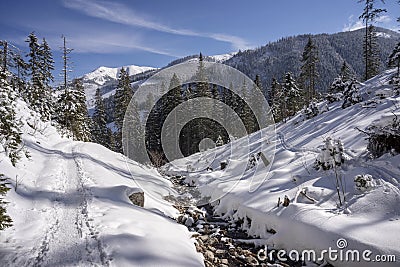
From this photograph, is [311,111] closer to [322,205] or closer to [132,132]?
[322,205]

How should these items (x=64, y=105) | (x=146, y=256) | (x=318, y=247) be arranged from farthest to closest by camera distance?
(x=64, y=105) < (x=318, y=247) < (x=146, y=256)

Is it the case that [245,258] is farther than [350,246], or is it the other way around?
[245,258]

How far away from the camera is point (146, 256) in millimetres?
4145

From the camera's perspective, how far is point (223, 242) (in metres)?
7.09

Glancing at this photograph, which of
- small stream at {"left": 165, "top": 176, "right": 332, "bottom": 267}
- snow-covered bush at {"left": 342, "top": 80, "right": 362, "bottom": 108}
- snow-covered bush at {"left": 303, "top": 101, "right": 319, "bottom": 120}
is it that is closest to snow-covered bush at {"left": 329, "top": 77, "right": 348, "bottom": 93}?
snow-covered bush at {"left": 303, "top": 101, "right": 319, "bottom": 120}

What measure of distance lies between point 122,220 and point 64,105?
23.0m

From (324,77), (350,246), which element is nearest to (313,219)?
(350,246)

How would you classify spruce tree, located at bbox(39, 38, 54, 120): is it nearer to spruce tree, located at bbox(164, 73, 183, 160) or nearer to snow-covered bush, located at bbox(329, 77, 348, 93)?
spruce tree, located at bbox(164, 73, 183, 160)

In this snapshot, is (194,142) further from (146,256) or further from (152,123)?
(146,256)

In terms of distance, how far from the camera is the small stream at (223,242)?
581 centimetres

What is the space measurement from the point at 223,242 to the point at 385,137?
19.4 ft

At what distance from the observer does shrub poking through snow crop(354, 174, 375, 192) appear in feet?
19.4

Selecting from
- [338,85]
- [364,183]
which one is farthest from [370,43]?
[364,183]

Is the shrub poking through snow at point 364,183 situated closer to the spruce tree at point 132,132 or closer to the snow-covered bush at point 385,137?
the snow-covered bush at point 385,137
